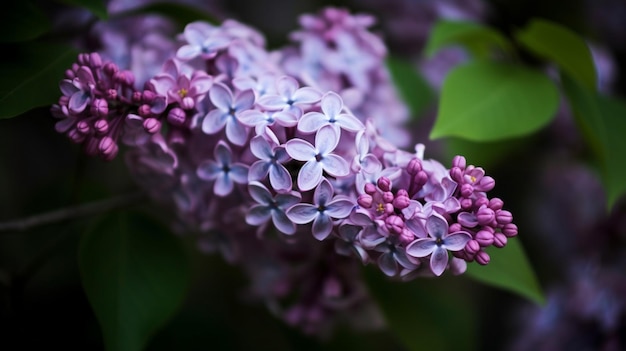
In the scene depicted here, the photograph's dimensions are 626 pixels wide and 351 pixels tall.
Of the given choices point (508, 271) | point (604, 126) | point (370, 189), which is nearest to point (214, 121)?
point (370, 189)

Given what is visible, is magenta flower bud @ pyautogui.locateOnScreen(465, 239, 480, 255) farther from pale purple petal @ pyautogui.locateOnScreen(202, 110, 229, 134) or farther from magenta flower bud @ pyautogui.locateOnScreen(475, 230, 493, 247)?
pale purple petal @ pyautogui.locateOnScreen(202, 110, 229, 134)

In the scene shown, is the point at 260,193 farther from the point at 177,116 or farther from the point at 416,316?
the point at 416,316

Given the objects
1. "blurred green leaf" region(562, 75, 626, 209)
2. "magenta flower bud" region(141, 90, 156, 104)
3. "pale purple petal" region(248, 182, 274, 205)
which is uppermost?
"magenta flower bud" region(141, 90, 156, 104)

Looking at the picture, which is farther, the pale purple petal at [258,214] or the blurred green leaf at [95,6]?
the blurred green leaf at [95,6]

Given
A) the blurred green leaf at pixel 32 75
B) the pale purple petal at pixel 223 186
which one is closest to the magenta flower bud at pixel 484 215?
the pale purple petal at pixel 223 186

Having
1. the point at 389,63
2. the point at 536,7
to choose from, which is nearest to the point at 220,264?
the point at 389,63

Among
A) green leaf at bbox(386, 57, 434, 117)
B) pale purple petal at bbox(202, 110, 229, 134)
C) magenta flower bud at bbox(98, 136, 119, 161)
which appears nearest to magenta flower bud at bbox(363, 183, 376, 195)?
pale purple petal at bbox(202, 110, 229, 134)

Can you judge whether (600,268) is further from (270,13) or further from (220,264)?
(270,13)

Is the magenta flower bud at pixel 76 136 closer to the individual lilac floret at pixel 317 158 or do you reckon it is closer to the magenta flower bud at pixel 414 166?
the individual lilac floret at pixel 317 158
